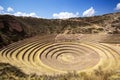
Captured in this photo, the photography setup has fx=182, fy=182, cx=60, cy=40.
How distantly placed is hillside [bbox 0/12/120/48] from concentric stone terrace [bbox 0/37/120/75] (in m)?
2.61

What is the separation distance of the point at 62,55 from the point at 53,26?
12.1 meters

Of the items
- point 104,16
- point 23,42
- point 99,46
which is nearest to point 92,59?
point 99,46

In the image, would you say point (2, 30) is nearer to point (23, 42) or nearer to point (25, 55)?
point (23, 42)

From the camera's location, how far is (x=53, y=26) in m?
39.8

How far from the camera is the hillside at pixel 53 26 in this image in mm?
32375

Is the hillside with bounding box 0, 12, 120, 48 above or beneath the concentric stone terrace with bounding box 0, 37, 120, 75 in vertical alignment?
above

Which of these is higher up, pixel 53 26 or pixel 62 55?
pixel 53 26

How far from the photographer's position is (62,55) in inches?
1147

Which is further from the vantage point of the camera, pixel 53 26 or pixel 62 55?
pixel 53 26

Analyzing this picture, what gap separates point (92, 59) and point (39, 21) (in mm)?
17184

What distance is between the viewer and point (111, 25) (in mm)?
38500

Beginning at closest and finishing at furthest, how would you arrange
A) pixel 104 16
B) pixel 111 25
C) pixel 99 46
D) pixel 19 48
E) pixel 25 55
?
pixel 25 55, pixel 19 48, pixel 99 46, pixel 111 25, pixel 104 16

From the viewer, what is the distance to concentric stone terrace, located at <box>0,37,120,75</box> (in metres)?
24.2

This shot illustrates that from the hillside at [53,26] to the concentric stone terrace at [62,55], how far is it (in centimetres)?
261
